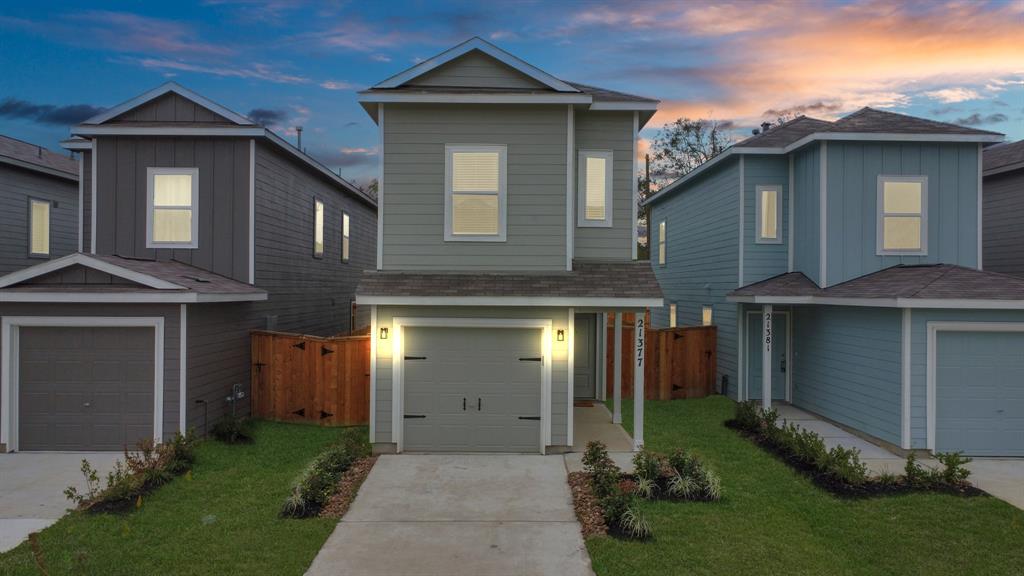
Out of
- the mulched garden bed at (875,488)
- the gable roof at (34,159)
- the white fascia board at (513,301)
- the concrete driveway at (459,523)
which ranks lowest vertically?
the concrete driveway at (459,523)

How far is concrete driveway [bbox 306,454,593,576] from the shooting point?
579 cm

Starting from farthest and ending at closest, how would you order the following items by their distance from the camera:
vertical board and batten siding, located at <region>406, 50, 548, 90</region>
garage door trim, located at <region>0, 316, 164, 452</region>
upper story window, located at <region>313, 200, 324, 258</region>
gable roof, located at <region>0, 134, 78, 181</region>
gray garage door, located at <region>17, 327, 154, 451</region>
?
upper story window, located at <region>313, 200, 324, 258</region> < gable roof, located at <region>0, 134, 78, 181</region> < vertical board and batten siding, located at <region>406, 50, 548, 90</region> < gray garage door, located at <region>17, 327, 154, 451</region> < garage door trim, located at <region>0, 316, 164, 452</region>

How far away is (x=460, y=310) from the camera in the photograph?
32.1ft

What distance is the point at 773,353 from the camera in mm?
14164

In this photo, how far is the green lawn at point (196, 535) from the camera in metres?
5.65

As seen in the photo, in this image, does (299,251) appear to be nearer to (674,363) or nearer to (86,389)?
(86,389)

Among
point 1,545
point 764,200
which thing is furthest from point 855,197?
point 1,545

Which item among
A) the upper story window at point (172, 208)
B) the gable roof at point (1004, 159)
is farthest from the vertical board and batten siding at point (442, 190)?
the gable roof at point (1004, 159)

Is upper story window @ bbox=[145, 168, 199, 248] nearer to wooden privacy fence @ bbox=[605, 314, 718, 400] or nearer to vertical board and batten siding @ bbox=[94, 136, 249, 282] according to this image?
vertical board and batten siding @ bbox=[94, 136, 249, 282]

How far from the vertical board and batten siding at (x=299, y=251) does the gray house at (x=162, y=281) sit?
0.21 ft

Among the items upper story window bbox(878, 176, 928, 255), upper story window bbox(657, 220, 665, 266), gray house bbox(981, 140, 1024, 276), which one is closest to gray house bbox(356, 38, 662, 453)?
upper story window bbox(878, 176, 928, 255)

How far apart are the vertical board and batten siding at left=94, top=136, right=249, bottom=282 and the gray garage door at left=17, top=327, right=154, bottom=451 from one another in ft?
8.43

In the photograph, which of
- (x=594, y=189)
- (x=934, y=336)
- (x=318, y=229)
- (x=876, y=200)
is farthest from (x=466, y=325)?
(x=876, y=200)

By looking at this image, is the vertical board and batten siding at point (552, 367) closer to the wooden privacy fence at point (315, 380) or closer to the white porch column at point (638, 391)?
the white porch column at point (638, 391)
